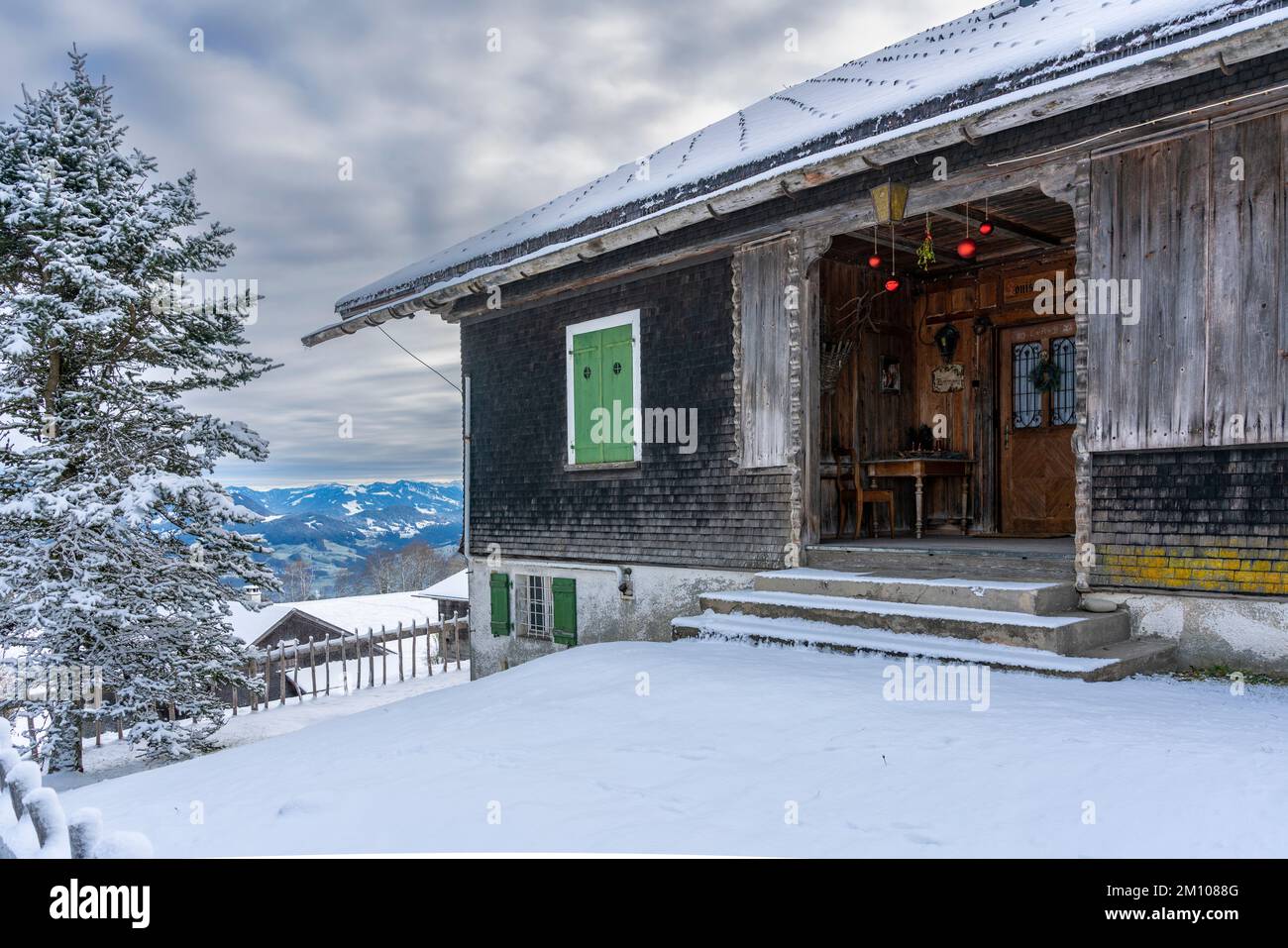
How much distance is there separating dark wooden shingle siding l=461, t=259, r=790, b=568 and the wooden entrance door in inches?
138

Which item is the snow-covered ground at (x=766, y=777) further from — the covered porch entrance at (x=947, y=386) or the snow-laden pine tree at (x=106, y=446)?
the snow-laden pine tree at (x=106, y=446)

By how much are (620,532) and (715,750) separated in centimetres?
595

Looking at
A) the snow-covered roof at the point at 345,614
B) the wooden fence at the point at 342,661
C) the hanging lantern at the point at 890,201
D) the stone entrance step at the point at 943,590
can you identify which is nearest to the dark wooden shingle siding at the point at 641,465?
the stone entrance step at the point at 943,590

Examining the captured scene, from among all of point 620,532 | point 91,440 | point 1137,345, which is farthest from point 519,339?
point 1137,345

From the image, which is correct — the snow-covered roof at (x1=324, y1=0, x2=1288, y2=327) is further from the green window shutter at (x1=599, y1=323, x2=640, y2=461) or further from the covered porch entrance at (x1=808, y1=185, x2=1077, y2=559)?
the covered porch entrance at (x1=808, y1=185, x2=1077, y2=559)

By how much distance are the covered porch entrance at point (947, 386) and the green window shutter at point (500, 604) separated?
189 inches

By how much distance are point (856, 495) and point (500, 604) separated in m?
5.35

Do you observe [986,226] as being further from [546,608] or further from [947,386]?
[546,608]

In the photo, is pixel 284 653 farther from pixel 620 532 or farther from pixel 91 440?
pixel 620 532

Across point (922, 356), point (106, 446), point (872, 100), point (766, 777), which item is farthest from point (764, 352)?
point (106, 446)

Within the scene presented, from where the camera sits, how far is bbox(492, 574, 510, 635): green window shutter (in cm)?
1177

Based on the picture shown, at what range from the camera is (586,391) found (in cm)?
1042
